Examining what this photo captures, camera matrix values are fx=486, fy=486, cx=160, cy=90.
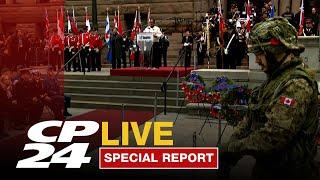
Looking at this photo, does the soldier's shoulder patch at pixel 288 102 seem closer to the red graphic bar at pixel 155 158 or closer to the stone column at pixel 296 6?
the red graphic bar at pixel 155 158

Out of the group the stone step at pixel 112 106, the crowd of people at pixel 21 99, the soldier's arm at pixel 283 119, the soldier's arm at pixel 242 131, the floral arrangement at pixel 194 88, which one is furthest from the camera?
the stone step at pixel 112 106

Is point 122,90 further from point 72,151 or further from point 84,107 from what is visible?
point 72,151

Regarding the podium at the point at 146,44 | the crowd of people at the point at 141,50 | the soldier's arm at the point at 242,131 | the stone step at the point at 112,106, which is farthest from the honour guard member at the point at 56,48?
the soldier's arm at the point at 242,131

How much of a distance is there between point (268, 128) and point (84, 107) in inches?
522

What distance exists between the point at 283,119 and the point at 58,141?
25.9 ft

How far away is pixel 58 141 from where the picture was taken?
979 centimetres

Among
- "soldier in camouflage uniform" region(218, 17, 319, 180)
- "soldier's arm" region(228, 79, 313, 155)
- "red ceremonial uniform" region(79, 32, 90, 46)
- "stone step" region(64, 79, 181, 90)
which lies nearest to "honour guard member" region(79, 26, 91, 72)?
"red ceremonial uniform" region(79, 32, 90, 46)

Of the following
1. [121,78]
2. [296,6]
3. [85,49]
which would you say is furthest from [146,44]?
[296,6]

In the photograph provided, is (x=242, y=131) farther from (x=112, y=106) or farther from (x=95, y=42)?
(x=95, y=42)

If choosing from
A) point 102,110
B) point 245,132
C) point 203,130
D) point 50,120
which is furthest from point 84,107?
point 245,132

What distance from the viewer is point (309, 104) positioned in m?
2.50

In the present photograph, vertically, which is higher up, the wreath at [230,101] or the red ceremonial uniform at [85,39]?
the red ceremonial uniform at [85,39]

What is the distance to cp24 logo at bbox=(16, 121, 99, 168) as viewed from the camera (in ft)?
27.2

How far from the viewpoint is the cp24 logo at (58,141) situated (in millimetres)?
8280
